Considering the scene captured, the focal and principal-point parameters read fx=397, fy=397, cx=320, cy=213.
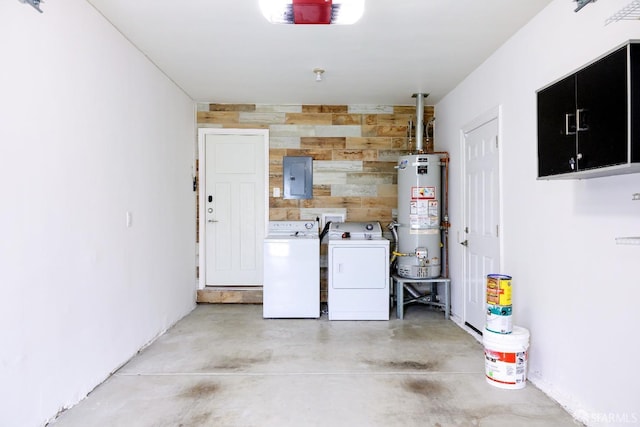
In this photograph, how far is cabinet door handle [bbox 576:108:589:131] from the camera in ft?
5.94

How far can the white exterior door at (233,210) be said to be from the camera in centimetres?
505

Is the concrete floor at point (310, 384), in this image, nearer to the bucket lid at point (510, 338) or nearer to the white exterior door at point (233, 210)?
the bucket lid at point (510, 338)

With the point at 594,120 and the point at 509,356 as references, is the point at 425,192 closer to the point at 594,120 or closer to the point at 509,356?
the point at 509,356

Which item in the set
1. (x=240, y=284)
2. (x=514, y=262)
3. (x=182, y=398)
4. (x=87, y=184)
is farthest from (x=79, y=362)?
(x=514, y=262)

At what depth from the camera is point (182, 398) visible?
251 cm

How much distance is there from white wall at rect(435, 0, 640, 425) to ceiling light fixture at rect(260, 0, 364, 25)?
130 cm

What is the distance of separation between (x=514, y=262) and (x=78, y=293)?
9.81 ft

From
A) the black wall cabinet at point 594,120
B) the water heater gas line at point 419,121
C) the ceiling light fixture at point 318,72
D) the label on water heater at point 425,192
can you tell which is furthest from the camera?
the water heater gas line at point 419,121

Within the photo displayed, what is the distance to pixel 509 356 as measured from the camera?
2559 mm

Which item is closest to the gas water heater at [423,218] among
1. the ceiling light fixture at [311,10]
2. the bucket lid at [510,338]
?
the bucket lid at [510,338]

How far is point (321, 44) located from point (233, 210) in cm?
256

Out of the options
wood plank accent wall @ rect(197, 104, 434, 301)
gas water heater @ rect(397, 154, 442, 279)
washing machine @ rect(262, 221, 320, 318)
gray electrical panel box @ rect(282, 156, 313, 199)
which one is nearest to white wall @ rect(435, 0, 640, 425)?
gas water heater @ rect(397, 154, 442, 279)

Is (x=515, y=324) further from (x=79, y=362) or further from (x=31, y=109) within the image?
(x=31, y=109)

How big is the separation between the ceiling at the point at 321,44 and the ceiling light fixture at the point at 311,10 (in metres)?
0.65
